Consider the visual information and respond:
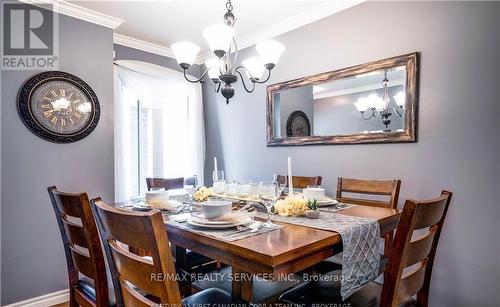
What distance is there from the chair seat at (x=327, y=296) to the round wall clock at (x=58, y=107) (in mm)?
2164

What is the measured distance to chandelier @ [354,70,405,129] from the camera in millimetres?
2029

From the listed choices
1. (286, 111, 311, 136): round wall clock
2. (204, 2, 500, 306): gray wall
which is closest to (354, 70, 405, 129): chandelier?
(204, 2, 500, 306): gray wall

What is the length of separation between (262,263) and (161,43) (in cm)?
299

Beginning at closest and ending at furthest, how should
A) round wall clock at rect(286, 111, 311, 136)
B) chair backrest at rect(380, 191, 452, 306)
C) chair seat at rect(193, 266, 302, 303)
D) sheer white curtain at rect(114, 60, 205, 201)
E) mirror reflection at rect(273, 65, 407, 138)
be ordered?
chair backrest at rect(380, 191, 452, 306)
chair seat at rect(193, 266, 302, 303)
mirror reflection at rect(273, 65, 407, 138)
round wall clock at rect(286, 111, 311, 136)
sheer white curtain at rect(114, 60, 205, 201)

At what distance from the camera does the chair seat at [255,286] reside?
1495 millimetres

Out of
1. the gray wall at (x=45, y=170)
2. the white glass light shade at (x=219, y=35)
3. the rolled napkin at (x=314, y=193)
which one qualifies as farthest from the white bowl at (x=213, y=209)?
the gray wall at (x=45, y=170)

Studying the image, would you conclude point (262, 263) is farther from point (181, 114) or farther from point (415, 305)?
point (181, 114)

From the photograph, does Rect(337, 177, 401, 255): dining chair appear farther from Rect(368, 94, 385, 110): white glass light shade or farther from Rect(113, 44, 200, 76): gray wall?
Rect(113, 44, 200, 76): gray wall

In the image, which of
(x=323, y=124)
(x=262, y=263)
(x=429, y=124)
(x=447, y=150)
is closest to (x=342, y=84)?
(x=323, y=124)

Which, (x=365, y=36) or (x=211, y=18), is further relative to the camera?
(x=211, y=18)

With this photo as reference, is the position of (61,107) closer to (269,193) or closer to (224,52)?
(224,52)

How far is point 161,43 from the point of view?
125 inches

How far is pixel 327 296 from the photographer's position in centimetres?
124

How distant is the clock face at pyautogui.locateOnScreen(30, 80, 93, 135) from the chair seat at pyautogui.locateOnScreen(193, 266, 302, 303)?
1739 mm
